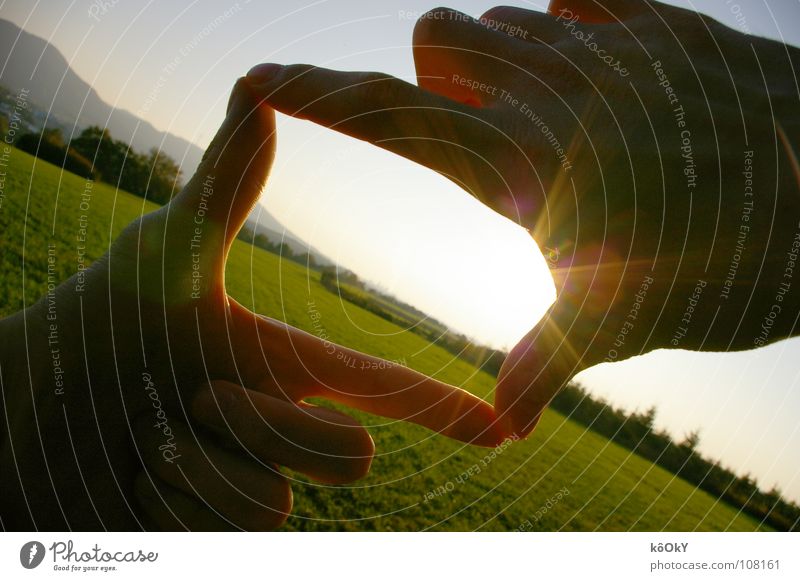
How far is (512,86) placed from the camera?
0.74 meters

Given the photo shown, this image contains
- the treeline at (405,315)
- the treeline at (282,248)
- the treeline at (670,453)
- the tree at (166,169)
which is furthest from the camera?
the treeline at (670,453)

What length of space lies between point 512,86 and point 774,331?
0.51 metres

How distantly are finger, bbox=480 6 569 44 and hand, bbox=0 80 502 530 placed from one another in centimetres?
37

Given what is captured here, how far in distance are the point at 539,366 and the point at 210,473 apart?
43 cm

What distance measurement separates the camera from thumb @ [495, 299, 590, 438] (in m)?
0.67

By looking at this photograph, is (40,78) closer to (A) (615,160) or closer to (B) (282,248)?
(B) (282,248)

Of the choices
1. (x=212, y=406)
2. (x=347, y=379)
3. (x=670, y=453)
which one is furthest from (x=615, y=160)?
(x=670, y=453)

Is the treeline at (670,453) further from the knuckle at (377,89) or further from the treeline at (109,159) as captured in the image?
the knuckle at (377,89)

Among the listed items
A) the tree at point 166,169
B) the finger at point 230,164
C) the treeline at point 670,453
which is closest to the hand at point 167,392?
the finger at point 230,164

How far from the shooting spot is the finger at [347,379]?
0.74m

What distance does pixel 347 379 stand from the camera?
0.75 meters

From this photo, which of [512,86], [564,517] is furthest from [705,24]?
[564,517]

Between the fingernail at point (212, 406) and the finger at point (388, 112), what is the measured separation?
14.6 inches

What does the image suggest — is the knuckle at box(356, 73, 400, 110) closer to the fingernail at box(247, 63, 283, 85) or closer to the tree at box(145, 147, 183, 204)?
the fingernail at box(247, 63, 283, 85)
